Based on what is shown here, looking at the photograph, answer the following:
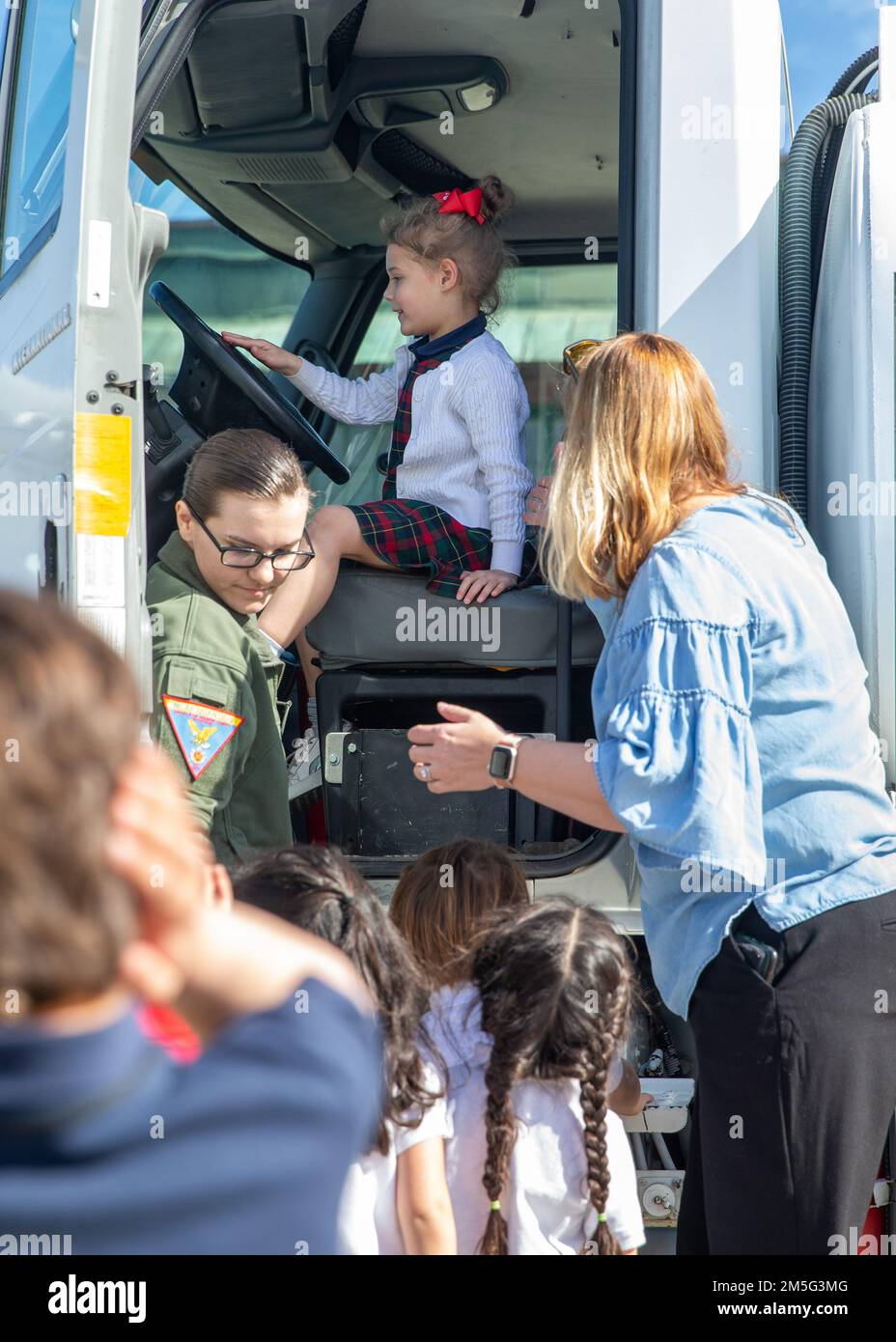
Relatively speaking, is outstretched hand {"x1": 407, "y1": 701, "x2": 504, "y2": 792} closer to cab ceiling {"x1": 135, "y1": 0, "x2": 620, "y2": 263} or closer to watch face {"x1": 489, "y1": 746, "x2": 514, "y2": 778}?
watch face {"x1": 489, "y1": 746, "x2": 514, "y2": 778}

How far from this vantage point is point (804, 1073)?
1.68 metres

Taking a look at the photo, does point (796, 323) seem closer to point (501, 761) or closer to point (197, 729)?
point (501, 761)

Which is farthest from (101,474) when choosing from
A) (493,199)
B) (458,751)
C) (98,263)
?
(493,199)

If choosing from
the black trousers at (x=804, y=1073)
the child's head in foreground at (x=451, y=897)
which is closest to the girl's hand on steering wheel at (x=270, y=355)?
the child's head in foreground at (x=451, y=897)

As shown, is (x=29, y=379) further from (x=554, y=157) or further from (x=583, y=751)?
(x=554, y=157)

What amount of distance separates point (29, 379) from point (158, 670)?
521 mm

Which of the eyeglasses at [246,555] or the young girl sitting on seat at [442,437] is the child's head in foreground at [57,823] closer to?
the eyeglasses at [246,555]

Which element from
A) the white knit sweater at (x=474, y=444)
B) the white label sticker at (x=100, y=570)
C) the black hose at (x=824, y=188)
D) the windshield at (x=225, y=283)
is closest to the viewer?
the white label sticker at (x=100, y=570)

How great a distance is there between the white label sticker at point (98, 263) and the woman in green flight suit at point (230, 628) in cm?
48

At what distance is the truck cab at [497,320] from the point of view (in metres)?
→ 2.07

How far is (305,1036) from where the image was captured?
29.6 inches

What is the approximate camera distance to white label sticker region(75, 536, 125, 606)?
1.99m

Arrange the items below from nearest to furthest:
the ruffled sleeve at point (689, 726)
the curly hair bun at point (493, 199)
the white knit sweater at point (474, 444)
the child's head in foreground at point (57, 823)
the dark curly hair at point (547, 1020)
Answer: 1. the child's head in foreground at point (57, 823)
2. the ruffled sleeve at point (689, 726)
3. the dark curly hair at point (547, 1020)
4. the white knit sweater at point (474, 444)
5. the curly hair bun at point (493, 199)

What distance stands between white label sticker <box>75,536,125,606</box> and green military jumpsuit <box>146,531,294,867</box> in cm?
29
